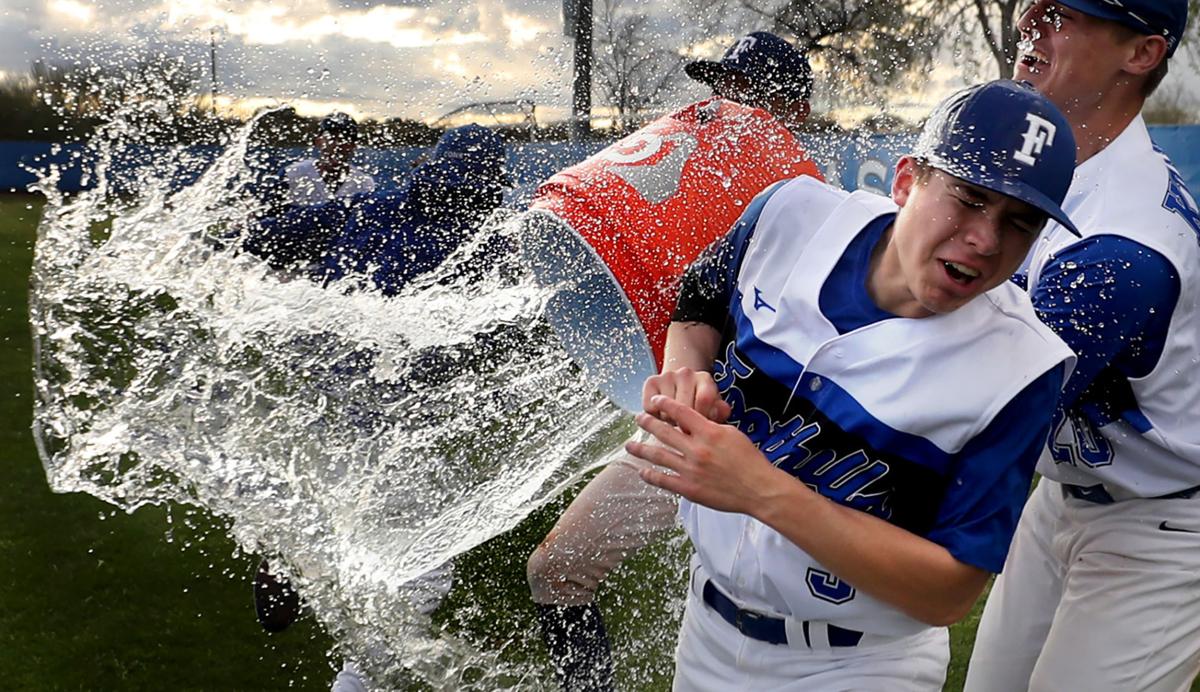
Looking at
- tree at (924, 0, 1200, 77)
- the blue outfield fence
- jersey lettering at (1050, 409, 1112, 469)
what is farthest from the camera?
tree at (924, 0, 1200, 77)

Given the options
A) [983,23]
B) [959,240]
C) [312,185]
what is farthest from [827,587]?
[983,23]

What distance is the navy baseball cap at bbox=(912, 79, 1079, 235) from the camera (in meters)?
1.46

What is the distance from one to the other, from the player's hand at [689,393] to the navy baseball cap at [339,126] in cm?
229

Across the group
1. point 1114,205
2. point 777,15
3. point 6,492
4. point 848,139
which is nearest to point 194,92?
point 777,15

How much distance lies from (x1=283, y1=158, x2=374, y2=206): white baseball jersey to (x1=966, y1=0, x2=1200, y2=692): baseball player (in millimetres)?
2293

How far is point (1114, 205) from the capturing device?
6.39 ft

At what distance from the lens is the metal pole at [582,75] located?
286 centimetres

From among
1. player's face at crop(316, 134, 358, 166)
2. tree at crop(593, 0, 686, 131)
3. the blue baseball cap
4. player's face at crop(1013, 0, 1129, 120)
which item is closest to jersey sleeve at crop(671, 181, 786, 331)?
player's face at crop(1013, 0, 1129, 120)

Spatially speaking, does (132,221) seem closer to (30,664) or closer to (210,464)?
(210,464)

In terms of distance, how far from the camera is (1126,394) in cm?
206

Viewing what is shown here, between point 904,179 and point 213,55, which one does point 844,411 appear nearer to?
point 904,179

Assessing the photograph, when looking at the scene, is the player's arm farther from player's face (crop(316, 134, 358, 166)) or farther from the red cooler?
player's face (crop(316, 134, 358, 166))

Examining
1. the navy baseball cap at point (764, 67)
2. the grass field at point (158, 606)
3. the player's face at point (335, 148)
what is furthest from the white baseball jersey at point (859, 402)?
the player's face at point (335, 148)

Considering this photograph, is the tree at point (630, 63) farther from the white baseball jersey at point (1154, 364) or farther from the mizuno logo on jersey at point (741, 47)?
the white baseball jersey at point (1154, 364)
